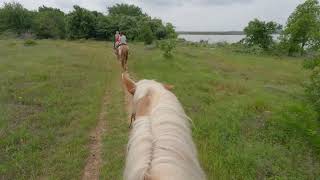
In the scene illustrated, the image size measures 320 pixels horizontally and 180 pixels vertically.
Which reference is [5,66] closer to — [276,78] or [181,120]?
[276,78]

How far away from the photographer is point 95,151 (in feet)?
26.2

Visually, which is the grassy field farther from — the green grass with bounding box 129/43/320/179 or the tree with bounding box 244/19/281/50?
the tree with bounding box 244/19/281/50

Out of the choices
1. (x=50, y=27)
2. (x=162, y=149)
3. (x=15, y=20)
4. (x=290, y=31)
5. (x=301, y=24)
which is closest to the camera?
(x=162, y=149)

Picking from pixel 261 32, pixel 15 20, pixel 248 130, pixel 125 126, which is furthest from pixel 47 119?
pixel 15 20

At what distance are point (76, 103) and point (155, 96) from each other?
777cm

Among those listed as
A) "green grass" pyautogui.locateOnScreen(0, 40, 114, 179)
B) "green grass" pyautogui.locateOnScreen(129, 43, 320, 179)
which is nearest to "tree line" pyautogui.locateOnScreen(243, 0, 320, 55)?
"green grass" pyautogui.locateOnScreen(129, 43, 320, 179)

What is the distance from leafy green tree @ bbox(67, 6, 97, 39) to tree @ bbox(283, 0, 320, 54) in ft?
83.2

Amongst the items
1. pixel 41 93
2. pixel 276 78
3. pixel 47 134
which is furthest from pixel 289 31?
pixel 47 134

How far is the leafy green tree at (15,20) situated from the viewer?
62.6m

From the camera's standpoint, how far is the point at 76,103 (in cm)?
1170

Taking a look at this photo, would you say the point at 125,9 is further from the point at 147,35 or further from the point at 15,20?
the point at 147,35

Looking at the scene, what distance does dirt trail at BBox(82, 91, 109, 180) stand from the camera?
6.92 metres

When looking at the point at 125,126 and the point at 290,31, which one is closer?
the point at 125,126

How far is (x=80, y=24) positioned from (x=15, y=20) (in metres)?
17.1
